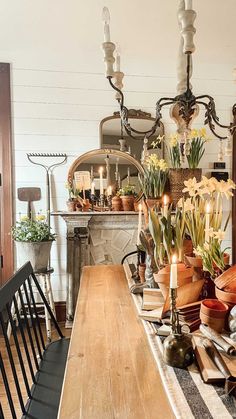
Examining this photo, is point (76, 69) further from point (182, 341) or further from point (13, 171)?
point (182, 341)

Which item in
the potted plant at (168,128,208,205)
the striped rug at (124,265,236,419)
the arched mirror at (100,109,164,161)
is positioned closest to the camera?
the striped rug at (124,265,236,419)

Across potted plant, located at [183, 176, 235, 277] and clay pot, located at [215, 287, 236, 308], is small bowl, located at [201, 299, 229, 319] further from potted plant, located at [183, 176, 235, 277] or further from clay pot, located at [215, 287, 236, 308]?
potted plant, located at [183, 176, 235, 277]

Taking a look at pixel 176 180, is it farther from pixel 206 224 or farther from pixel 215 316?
pixel 215 316

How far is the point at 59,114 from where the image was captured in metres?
2.95

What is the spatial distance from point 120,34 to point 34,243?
1907 millimetres

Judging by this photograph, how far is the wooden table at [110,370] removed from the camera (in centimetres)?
70

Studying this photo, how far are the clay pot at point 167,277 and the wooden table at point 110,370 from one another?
168 mm

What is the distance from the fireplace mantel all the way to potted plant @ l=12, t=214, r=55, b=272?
0.24 m

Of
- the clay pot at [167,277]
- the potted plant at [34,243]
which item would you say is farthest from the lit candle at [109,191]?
the clay pot at [167,277]

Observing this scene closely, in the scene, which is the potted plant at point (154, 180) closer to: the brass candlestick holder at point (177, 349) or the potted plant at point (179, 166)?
the potted plant at point (179, 166)

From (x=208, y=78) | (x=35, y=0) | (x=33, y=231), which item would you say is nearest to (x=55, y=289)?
(x=33, y=231)

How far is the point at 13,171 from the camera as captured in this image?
2.90 m

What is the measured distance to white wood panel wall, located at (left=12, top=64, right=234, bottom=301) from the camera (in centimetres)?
290

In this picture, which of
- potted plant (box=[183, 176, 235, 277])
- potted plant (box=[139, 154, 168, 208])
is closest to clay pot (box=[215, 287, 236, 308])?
potted plant (box=[183, 176, 235, 277])
